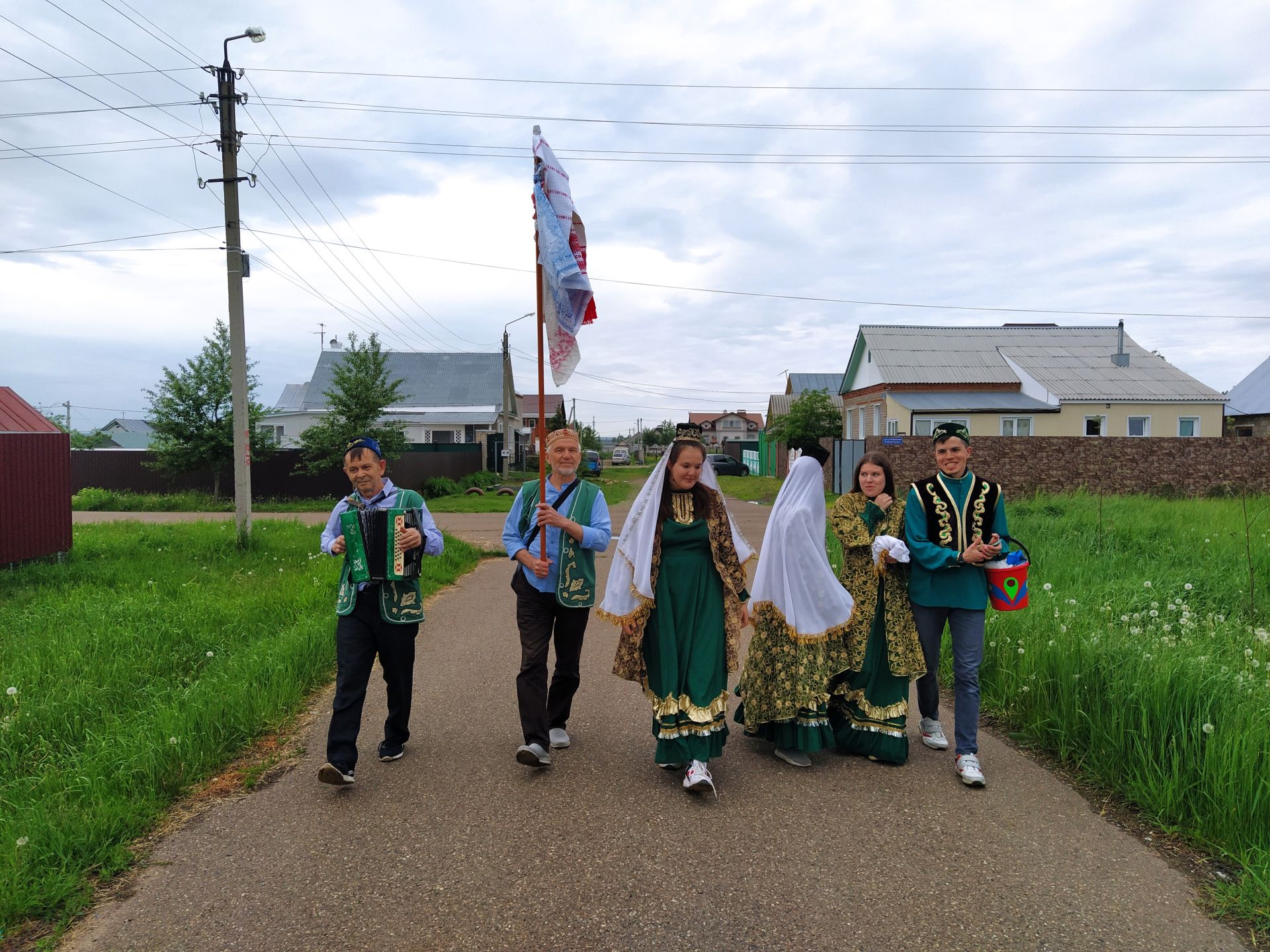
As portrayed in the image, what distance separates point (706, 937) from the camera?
3.00 meters

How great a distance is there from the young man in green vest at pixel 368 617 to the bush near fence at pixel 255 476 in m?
22.8

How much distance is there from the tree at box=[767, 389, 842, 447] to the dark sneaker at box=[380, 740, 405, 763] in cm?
3289

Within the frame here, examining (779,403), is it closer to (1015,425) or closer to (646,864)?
(1015,425)

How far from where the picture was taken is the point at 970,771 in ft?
14.4

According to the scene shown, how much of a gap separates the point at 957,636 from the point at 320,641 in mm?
4969

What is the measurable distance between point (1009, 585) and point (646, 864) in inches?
94.9

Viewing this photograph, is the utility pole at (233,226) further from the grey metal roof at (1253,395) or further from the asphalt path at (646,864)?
the grey metal roof at (1253,395)

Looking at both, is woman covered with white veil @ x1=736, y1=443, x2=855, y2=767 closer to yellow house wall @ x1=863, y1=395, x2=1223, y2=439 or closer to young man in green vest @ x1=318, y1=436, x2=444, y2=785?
young man in green vest @ x1=318, y1=436, x2=444, y2=785

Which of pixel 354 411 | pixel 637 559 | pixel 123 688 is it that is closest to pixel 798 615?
pixel 637 559

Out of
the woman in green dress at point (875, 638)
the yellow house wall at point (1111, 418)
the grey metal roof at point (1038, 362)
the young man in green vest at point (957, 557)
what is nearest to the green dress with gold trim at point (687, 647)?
the woman in green dress at point (875, 638)

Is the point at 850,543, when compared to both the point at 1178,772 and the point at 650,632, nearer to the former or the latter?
the point at 650,632

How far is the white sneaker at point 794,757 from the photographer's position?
4.71 m

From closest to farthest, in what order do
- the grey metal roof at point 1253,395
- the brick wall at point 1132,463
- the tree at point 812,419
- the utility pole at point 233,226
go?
the utility pole at point 233,226, the brick wall at point 1132,463, the tree at point 812,419, the grey metal roof at point 1253,395

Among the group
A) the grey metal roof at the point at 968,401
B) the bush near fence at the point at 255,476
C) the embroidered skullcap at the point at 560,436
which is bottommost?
the bush near fence at the point at 255,476
